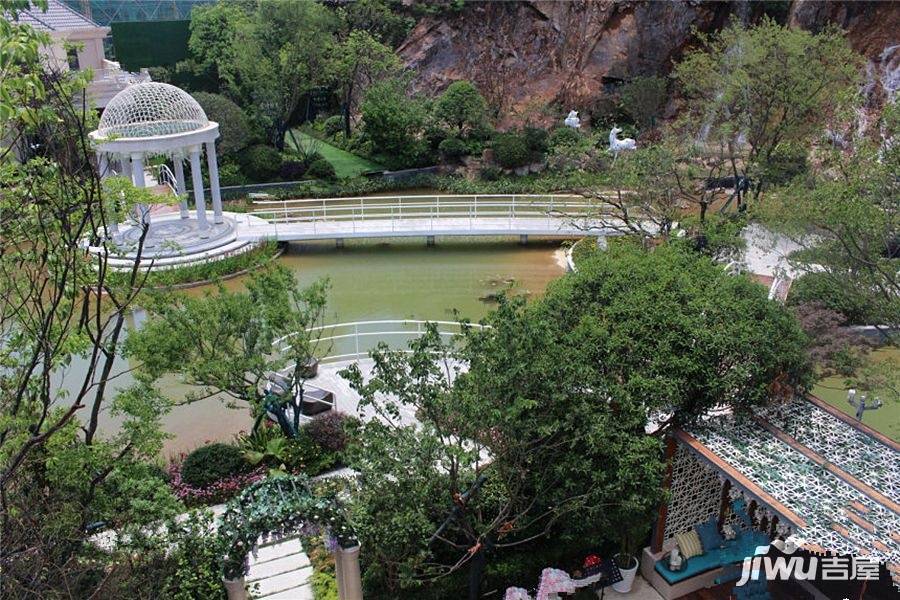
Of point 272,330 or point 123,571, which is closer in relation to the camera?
point 123,571

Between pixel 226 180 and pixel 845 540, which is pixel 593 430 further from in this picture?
pixel 226 180

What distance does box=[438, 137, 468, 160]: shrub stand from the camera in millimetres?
31906

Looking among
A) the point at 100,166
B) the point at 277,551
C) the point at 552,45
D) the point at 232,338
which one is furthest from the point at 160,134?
the point at 552,45

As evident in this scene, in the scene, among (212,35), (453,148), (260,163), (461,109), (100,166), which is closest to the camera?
(100,166)

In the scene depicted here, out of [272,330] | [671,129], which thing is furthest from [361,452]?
[671,129]

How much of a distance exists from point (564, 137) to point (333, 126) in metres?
11.5

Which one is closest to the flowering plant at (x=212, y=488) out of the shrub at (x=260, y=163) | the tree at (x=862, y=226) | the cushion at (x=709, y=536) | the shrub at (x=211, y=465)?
the shrub at (x=211, y=465)

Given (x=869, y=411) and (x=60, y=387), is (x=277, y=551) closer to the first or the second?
(x=60, y=387)

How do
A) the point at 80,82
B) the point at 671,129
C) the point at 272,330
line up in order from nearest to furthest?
1. the point at 80,82
2. the point at 272,330
3. the point at 671,129

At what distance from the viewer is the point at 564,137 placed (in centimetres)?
3209

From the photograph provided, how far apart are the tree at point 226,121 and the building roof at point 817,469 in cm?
2422

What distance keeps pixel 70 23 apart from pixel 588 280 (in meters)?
30.5

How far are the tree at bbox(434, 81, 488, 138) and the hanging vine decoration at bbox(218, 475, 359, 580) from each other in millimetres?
25635

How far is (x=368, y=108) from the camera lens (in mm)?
31547
